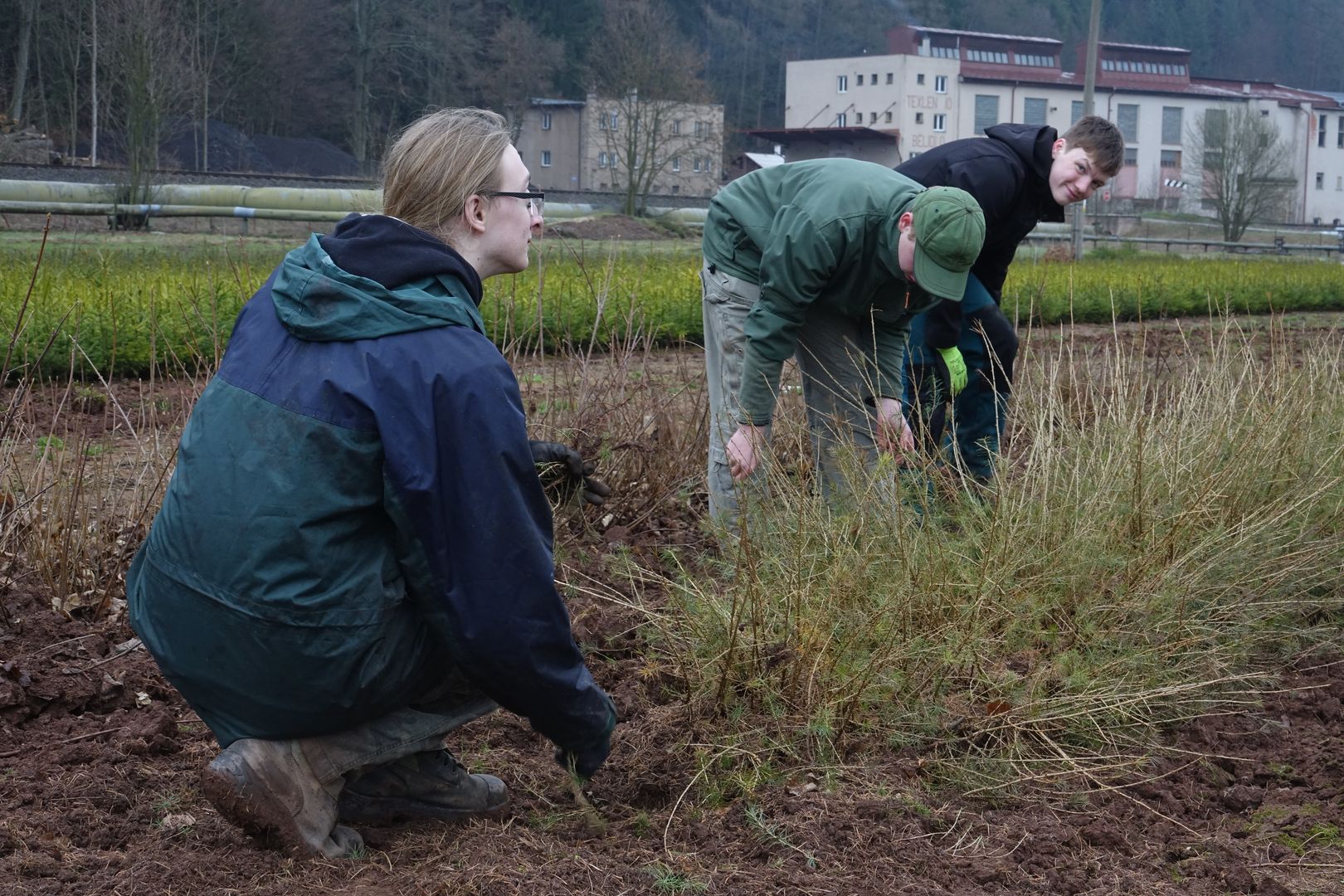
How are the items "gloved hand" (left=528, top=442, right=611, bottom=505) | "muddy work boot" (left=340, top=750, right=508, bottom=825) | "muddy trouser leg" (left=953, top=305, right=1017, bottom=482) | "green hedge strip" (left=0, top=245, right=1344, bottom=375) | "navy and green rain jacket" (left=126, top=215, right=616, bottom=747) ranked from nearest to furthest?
1. "navy and green rain jacket" (left=126, top=215, right=616, bottom=747)
2. "muddy work boot" (left=340, top=750, right=508, bottom=825)
3. "gloved hand" (left=528, top=442, right=611, bottom=505)
4. "muddy trouser leg" (left=953, top=305, right=1017, bottom=482)
5. "green hedge strip" (left=0, top=245, right=1344, bottom=375)

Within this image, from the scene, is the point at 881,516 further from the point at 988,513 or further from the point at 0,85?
the point at 0,85

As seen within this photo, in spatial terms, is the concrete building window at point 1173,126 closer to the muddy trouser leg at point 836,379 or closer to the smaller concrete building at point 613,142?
the smaller concrete building at point 613,142

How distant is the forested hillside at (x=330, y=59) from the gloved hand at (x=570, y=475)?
21437mm

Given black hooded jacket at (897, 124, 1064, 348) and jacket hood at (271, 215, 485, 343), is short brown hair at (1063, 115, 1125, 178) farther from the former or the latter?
jacket hood at (271, 215, 485, 343)

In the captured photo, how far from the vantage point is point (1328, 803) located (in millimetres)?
2822

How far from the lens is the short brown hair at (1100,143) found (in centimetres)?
453

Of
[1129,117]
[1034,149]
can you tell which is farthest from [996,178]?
[1129,117]

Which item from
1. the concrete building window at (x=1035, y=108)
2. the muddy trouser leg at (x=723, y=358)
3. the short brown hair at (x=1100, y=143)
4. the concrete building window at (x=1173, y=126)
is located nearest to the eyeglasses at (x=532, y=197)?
the muddy trouser leg at (x=723, y=358)

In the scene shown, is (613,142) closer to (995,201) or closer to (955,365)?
(995,201)

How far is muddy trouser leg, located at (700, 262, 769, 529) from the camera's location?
4.18 meters

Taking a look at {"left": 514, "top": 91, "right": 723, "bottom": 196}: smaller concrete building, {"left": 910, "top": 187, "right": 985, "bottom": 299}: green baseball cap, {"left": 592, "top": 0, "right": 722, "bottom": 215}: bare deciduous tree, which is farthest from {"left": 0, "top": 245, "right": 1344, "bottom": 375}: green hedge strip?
{"left": 514, "top": 91, "right": 723, "bottom": 196}: smaller concrete building

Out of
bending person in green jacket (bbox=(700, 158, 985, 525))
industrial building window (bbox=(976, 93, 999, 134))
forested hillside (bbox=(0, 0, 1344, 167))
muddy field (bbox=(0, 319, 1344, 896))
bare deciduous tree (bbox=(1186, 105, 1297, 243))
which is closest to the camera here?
muddy field (bbox=(0, 319, 1344, 896))

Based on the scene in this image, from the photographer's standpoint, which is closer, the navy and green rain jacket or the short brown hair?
the navy and green rain jacket

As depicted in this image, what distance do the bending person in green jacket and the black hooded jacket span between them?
0.30 metres
